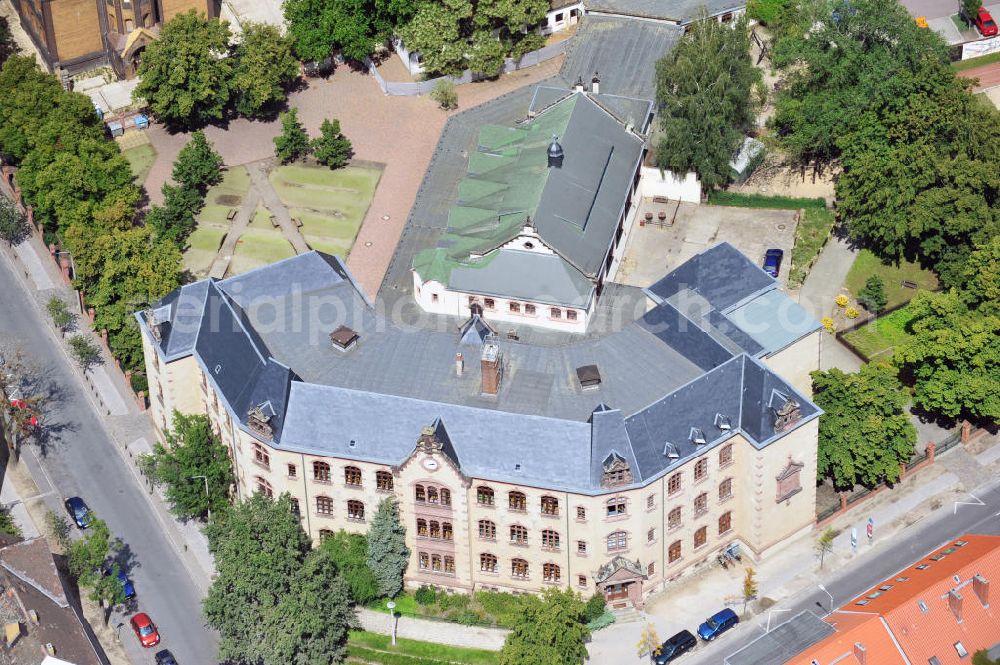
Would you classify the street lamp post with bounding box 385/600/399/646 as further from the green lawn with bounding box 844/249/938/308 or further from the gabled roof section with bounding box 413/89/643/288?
the green lawn with bounding box 844/249/938/308

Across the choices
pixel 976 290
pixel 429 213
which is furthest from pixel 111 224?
pixel 976 290

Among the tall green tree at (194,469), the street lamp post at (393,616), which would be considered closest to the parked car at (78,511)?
the tall green tree at (194,469)

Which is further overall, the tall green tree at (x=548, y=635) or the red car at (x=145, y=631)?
the red car at (x=145, y=631)

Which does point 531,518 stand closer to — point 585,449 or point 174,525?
point 585,449

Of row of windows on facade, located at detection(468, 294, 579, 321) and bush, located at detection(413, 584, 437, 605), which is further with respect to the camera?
row of windows on facade, located at detection(468, 294, 579, 321)

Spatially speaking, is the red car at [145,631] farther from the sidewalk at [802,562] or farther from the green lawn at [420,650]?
the sidewalk at [802,562]

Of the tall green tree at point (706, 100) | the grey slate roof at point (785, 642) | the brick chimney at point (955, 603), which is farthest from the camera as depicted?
the tall green tree at point (706, 100)

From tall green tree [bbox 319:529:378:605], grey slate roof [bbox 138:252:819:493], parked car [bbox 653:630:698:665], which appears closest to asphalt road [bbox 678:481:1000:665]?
parked car [bbox 653:630:698:665]
